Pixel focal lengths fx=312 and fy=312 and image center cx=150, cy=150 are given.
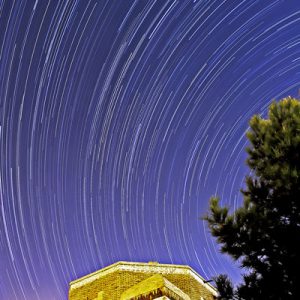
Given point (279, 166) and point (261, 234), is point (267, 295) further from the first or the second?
point (279, 166)

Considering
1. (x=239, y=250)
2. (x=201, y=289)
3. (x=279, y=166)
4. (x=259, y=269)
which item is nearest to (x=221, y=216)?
(x=239, y=250)

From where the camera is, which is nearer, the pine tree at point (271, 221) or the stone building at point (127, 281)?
the pine tree at point (271, 221)

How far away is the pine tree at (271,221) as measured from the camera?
7.25m

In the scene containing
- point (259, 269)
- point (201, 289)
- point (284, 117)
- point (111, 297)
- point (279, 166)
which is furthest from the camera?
point (201, 289)

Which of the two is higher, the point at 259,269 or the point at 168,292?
the point at 168,292

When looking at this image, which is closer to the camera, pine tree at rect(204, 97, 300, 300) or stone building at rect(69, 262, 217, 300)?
pine tree at rect(204, 97, 300, 300)

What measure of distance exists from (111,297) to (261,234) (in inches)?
468

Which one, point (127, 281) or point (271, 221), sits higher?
point (127, 281)

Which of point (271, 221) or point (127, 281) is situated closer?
point (271, 221)

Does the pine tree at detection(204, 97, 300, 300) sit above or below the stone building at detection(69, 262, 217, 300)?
below

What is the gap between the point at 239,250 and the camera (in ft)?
25.7

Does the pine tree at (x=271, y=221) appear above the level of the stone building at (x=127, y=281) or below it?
below

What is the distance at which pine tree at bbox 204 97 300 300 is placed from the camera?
286 inches

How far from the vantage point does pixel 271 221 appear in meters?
7.81
